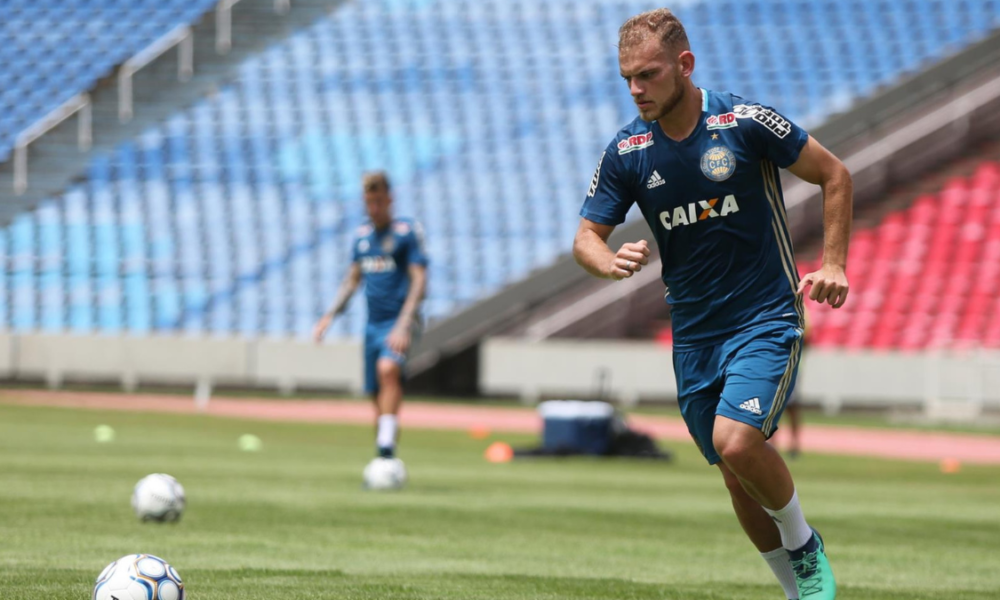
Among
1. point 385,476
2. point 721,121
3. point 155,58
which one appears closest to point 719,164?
point 721,121

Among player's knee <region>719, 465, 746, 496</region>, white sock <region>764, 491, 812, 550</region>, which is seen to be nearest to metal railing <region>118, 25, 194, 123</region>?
player's knee <region>719, 465, 746, 496</region>

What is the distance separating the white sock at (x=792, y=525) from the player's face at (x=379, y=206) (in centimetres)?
729

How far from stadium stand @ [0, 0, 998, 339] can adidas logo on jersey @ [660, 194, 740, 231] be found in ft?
69.6

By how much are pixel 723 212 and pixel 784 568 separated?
159 centimetres

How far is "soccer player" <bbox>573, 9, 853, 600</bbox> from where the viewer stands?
5988 mm

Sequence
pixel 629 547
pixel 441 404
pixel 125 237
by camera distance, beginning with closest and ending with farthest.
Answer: pixel 629 547 → pixel 441 404 → pixel 125 237

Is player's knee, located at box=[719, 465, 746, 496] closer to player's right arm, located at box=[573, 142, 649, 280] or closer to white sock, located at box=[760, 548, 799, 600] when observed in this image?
white sock, located at box=[760, 548, 799, 600]

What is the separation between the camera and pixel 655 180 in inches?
245

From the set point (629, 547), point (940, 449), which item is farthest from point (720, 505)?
point (940, 449)

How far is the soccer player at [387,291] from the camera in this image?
12.9 meters

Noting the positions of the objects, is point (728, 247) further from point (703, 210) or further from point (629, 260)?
point (629, 260)

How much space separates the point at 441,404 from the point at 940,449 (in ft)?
31.5

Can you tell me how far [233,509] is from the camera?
1037 centimetres

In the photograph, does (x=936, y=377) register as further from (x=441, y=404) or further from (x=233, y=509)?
(x=233, y=509)
